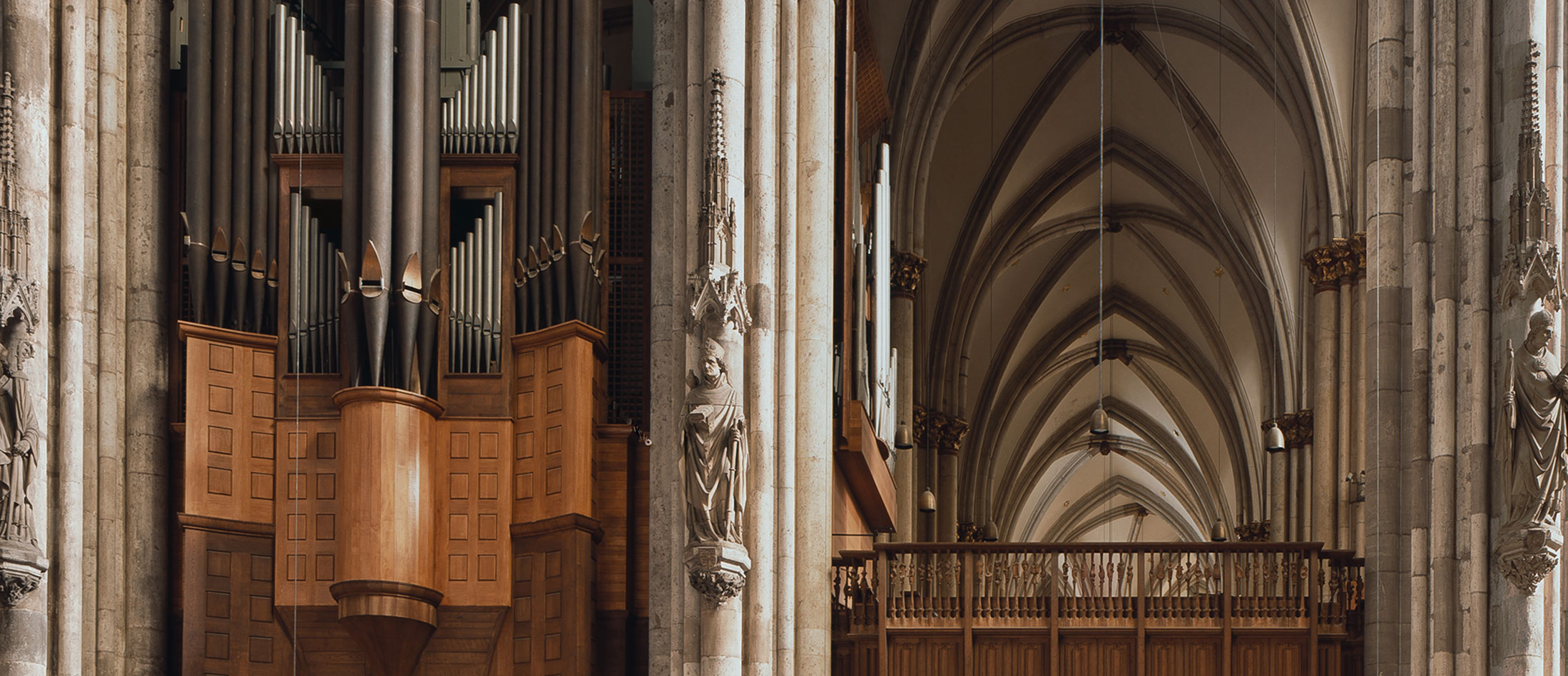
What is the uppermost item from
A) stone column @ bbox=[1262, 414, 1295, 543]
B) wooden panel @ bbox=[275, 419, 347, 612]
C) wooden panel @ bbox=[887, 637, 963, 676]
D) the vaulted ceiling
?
the vaulted ceiling

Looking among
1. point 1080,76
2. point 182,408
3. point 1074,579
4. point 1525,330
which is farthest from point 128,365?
point 1080,76

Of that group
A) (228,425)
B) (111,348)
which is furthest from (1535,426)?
(111,348)

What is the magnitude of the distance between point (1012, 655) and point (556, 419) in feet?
13.7

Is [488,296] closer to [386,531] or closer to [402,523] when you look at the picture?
[402,523]

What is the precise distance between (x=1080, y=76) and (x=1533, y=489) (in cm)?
1733

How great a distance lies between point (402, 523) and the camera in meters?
15.2

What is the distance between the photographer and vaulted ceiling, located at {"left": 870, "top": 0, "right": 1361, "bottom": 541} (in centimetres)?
2631

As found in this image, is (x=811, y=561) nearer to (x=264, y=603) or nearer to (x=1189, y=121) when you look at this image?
(x=264, y=603)

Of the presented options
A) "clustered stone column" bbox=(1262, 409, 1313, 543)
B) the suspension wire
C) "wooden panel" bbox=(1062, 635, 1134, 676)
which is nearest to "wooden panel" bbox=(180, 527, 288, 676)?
"wooden panel" bbox=(1062, 635, 1134, 676)

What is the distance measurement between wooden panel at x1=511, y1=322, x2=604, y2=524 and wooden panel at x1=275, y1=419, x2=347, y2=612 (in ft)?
4.56

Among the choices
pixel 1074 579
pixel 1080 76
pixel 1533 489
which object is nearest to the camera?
pixel 1533 489

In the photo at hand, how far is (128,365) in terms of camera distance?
15.6 metres

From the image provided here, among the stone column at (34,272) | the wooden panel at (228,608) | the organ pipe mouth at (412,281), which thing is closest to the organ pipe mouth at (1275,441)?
the organ pipe mouth at (412,281)

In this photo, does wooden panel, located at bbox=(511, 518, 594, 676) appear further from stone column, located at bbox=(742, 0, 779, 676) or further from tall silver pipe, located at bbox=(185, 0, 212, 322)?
tall silver pipe, located at bbox=(185, 0, 212, 322)
